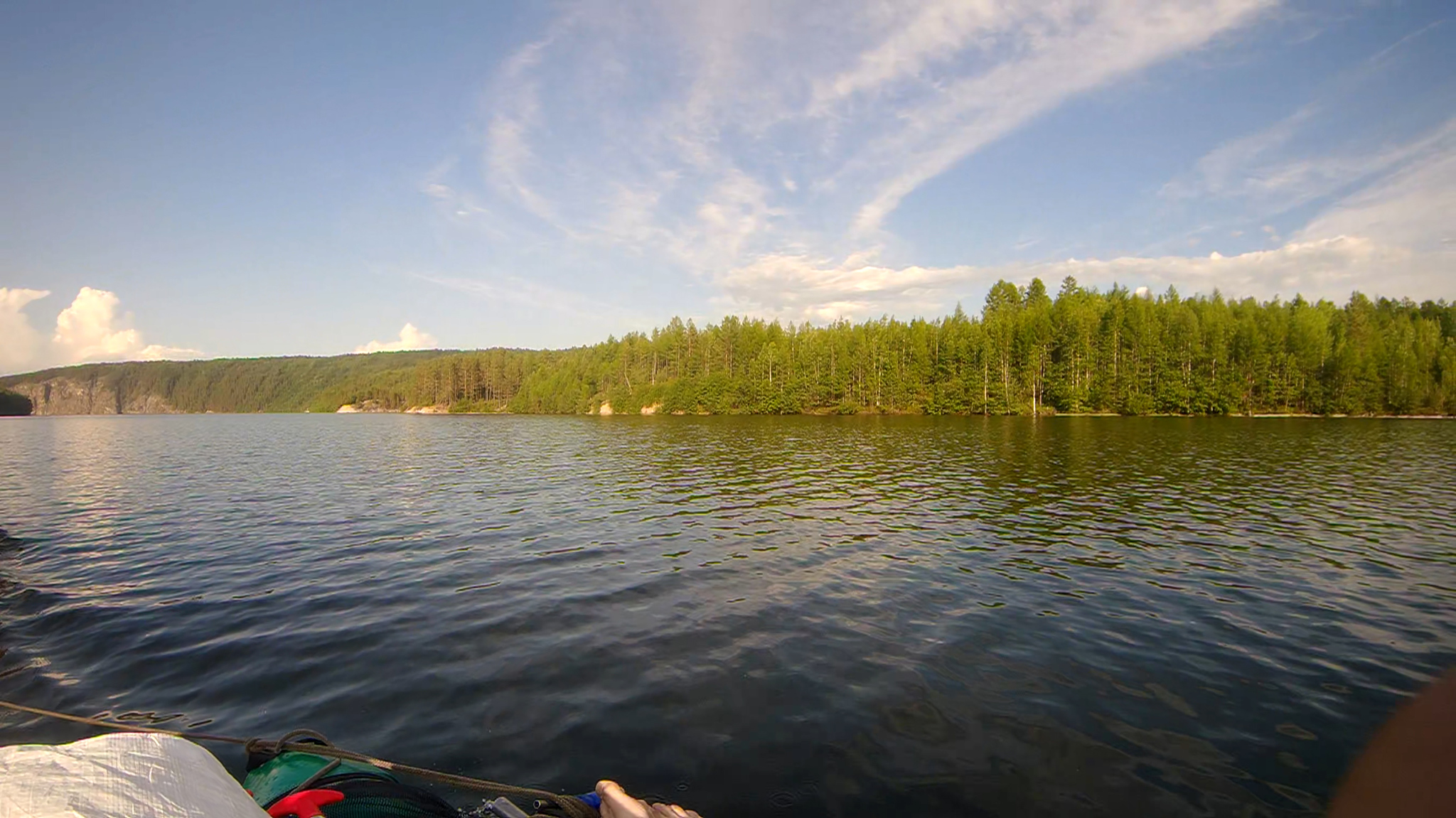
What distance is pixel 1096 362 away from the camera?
108562 millimetres

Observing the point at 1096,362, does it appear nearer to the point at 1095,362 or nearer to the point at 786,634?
the point at 1095,362

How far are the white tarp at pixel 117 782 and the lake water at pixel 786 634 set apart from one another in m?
4.58

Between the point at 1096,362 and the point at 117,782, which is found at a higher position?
the point at 1096,362

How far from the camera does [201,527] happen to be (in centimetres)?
2111

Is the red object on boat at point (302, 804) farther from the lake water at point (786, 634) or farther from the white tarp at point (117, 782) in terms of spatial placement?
the lake water at point (786, 634)

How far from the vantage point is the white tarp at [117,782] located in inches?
93.7

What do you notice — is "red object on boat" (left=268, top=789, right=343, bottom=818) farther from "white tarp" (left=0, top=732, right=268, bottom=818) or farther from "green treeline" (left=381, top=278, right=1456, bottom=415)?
"green treeline" (left=381, top=278, right=1456, bottom=415)

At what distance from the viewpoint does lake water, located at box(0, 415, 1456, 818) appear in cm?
738

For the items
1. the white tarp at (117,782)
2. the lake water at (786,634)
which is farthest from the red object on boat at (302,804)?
the lake water at (786,634)

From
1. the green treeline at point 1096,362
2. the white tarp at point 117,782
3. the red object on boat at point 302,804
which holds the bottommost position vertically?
the red object on boat at point 302,804

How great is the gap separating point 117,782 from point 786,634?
9.73 metres

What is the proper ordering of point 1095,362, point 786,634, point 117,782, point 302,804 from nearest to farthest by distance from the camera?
point 117,782 < point 302,804 < point 786,634 < point 1095,362

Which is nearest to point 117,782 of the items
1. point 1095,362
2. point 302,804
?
point 302,804

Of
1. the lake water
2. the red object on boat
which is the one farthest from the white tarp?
the lake water
